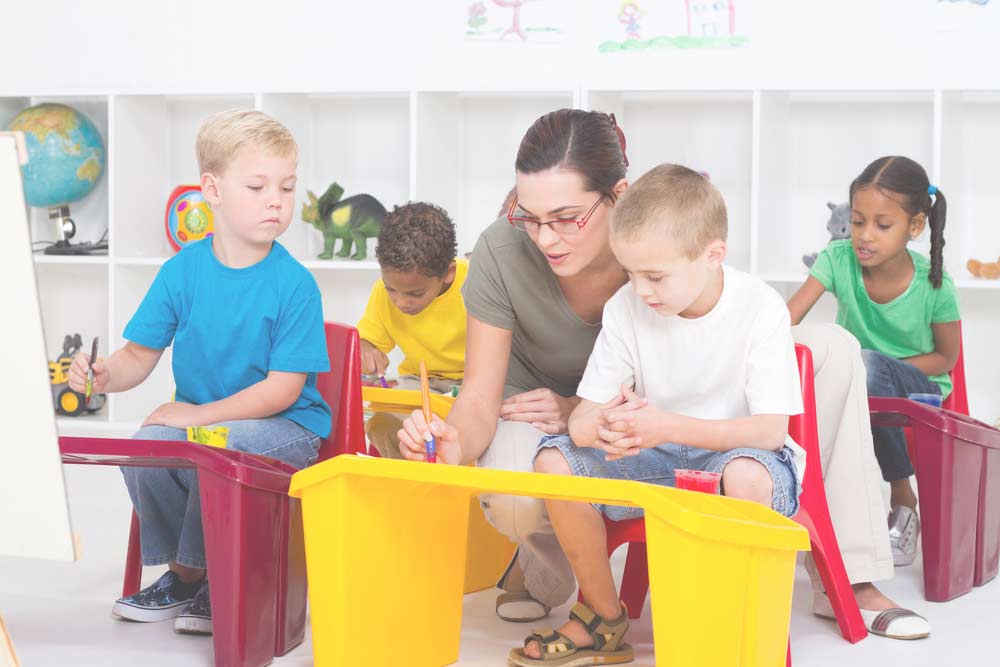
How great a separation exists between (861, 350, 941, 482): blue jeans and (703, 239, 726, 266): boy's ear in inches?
37.9

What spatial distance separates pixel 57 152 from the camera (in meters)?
4.19

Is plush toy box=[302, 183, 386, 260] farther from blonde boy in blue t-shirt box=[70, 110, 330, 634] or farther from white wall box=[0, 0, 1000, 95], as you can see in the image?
blonde boy in blue t-shirt box=[70, 110, 330, 634]

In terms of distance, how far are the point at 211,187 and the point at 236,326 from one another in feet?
0.85

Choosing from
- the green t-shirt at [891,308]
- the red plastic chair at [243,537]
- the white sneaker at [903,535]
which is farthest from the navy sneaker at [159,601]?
the green t-shirt at [891,308]

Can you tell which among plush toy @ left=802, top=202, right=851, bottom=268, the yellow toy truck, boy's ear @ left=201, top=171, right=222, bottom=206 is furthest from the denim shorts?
the yellow toy truck

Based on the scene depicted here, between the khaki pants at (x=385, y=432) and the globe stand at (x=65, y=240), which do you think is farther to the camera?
the globe stand at (x=65, y=240)

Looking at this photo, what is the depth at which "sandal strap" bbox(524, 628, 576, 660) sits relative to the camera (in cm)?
174

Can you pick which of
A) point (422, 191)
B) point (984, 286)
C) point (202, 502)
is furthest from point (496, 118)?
point (202, 502)

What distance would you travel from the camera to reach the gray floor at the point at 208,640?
183cm

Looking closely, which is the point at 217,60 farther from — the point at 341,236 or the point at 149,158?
the point at 341,236

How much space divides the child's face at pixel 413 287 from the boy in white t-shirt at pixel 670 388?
2.72 ft

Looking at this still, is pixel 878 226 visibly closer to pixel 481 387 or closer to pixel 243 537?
pixel 481 387

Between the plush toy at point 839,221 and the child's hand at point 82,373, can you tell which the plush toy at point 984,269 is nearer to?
the plush toy at point 839,221

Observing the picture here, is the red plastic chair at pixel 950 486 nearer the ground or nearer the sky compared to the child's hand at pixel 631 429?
nearer the ground
